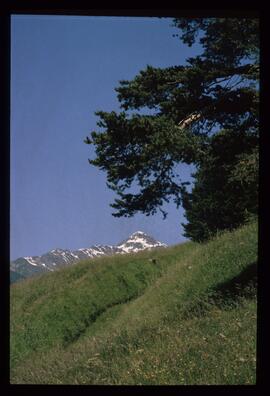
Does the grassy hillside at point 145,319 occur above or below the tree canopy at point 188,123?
below

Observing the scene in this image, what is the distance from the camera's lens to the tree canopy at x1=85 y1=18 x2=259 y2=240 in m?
10.4

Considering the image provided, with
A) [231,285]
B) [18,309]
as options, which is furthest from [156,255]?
[231,285]

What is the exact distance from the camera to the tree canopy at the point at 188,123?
10.4 metres

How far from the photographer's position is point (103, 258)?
21188 millimetres

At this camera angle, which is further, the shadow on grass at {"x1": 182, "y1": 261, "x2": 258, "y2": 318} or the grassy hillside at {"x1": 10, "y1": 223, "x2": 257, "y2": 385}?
the shadow on grass at {"x1": 182, "y1": 261, "x2": 258, "y2": 318}

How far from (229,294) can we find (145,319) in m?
3.18

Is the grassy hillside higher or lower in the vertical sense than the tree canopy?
lower

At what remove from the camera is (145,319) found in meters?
12.6

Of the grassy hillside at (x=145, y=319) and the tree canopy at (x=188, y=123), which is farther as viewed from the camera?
the tree canopy at (x=188, y=123)

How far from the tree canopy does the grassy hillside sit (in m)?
2.22

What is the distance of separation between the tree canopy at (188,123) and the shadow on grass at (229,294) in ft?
6.81

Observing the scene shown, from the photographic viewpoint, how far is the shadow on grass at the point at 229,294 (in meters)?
9.91

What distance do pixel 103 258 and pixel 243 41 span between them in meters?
11.6

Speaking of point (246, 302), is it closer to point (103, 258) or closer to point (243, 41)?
point (243, 41)
